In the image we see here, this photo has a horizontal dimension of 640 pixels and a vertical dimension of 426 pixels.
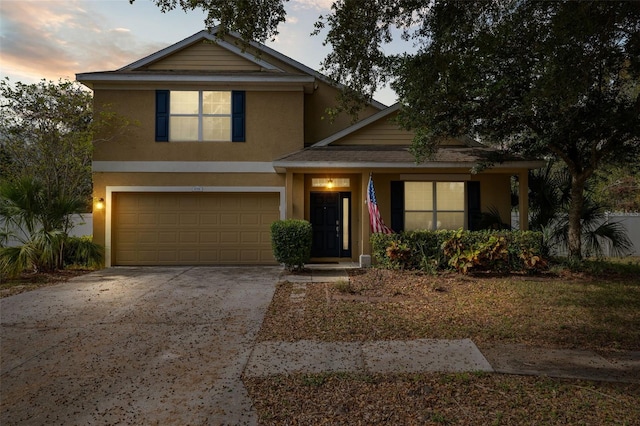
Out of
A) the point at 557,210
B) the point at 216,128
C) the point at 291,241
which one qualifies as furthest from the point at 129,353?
the point at 557,210

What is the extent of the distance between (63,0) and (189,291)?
228 inches

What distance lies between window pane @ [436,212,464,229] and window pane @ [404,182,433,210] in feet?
1.46

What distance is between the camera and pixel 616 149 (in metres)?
10.3

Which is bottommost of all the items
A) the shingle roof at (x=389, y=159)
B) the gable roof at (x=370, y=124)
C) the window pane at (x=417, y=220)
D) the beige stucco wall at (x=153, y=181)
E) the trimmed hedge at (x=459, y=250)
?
the trimmed hedge at (x=459, y=250)

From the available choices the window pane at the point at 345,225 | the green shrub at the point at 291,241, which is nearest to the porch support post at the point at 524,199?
the window pane at the point at 345,225

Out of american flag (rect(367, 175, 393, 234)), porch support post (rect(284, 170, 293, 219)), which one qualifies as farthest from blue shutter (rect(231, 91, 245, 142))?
american flag (rect(367, 175, 393, 234))

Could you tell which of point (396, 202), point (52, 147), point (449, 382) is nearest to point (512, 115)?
point (396, 202)

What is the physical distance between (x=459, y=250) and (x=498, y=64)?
4275mm

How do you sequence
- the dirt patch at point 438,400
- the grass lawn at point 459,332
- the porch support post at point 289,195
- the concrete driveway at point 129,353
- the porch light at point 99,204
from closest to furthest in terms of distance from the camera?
the dirt patch at point 438,400, the grass lawn at point 459,332, the concrete driveway at point 129,353, the porch support post at point 289,195, the porch light at point 99,204

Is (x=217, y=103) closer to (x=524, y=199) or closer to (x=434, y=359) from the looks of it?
(x=524, y=199)

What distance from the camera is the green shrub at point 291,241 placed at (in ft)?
34.2

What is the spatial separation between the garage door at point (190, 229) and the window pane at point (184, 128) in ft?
5.58

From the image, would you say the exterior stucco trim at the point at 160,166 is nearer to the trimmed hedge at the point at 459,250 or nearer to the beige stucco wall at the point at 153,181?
the beige stucco wall at the point at 153,181

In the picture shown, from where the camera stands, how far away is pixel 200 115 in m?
12.5
